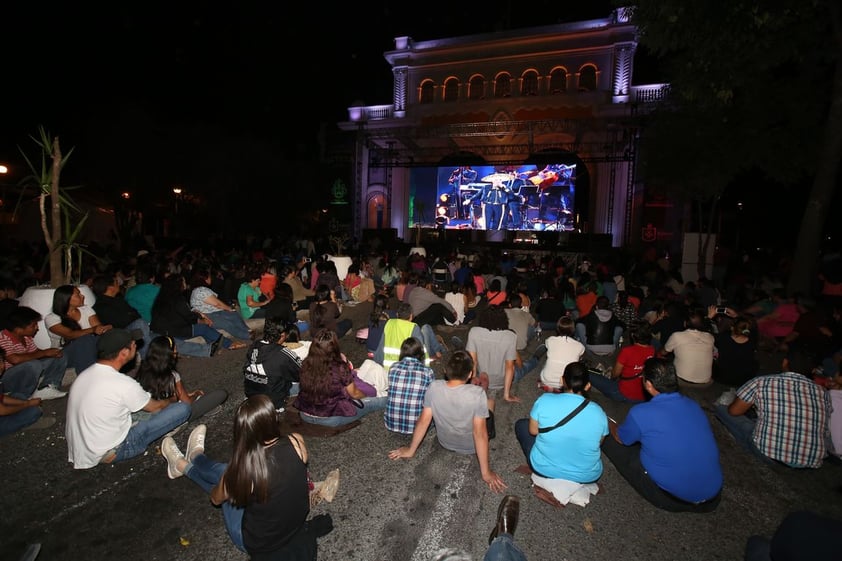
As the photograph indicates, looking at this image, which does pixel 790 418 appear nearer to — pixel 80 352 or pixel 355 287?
pixel 80 352

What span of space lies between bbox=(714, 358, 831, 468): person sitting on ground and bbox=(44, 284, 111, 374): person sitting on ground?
733 cm

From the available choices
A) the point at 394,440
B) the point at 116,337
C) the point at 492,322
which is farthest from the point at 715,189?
the point at 116,337

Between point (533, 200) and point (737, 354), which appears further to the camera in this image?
point (533, 200)

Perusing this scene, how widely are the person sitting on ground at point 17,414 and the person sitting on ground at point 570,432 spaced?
16.4ft

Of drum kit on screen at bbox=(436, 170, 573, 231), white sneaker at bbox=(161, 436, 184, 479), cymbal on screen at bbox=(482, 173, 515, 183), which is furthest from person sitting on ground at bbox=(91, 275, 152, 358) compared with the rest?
cymbal on screen at bbox=(482, 173, 515, 183)

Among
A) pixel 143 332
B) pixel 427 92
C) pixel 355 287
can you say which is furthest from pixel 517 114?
pixel 143 332

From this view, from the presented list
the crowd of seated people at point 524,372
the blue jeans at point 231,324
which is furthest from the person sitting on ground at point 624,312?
the blue jeans at point 231,324

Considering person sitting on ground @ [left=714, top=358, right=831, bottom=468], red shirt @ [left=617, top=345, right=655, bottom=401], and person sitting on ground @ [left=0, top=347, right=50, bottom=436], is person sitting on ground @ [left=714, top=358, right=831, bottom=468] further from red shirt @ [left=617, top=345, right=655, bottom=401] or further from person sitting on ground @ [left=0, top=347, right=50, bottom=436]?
person sitting on ground @ [left=0, top=347, right=50, bottom=436]

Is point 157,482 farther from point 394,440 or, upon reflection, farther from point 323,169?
point 323,169

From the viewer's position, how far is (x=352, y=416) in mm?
4672

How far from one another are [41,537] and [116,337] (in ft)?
4.87

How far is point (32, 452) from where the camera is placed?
13.8 ft

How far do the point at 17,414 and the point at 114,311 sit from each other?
6.68 ft

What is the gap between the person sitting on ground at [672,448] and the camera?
127 inches
